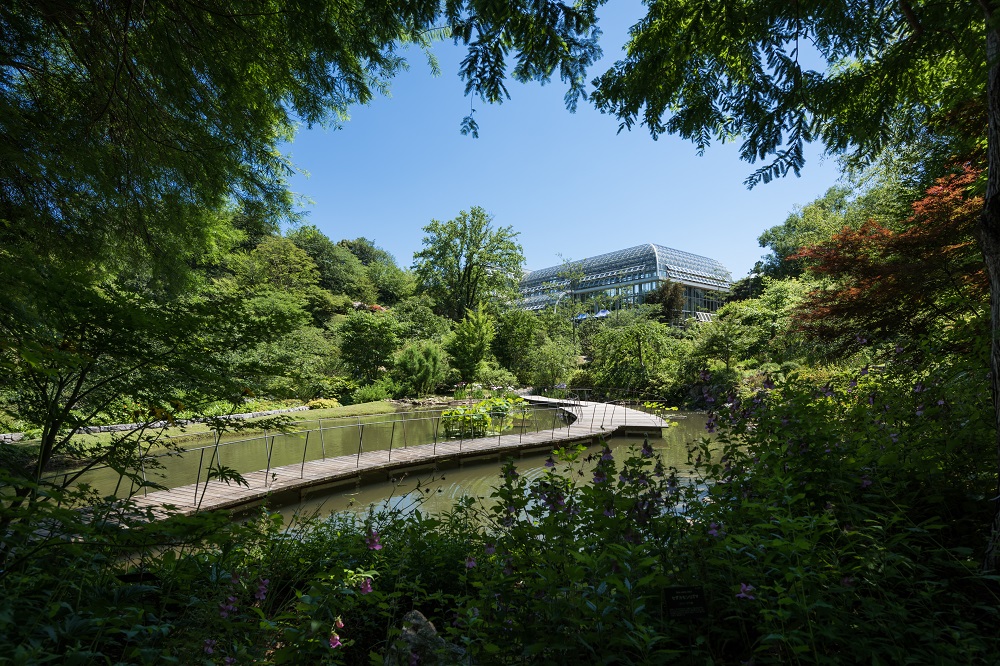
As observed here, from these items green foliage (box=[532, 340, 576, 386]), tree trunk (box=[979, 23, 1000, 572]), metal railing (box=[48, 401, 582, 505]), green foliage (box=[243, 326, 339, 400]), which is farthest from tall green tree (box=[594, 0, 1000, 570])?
green foliage (box=[532, 340, 576, 386])

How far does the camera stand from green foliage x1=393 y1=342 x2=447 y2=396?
20156 mm

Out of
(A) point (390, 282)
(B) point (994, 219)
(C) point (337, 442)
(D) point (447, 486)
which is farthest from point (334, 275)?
(B) point (994, 219)

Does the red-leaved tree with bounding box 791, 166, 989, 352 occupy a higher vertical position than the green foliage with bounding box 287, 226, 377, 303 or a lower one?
lower

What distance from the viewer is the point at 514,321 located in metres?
26.6

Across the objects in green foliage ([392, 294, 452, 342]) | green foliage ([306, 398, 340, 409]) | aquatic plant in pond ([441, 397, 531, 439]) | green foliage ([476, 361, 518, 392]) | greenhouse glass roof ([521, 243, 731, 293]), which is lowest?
green foliage ([306, 398, 340, 409])

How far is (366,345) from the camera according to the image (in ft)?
70.9

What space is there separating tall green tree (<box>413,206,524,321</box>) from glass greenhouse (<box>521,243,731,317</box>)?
703cm

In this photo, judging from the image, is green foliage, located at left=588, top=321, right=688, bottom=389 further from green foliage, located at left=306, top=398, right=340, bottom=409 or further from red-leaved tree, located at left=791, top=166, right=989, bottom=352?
red-leaved tree, located at left=791, top=166, right=989, bottom=352

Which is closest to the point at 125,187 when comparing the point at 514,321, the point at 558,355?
the point at 558,355

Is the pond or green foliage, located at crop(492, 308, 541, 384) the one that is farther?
green foliage, located at crop(492, 308, 541, 384)

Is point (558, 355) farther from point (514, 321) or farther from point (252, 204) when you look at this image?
point (252, 204)

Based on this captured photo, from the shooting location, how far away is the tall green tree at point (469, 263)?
31219mm

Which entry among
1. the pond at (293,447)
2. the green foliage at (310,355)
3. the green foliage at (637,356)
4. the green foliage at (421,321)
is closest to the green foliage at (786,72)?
the pond at (293,447)

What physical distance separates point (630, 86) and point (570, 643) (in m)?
3.23
